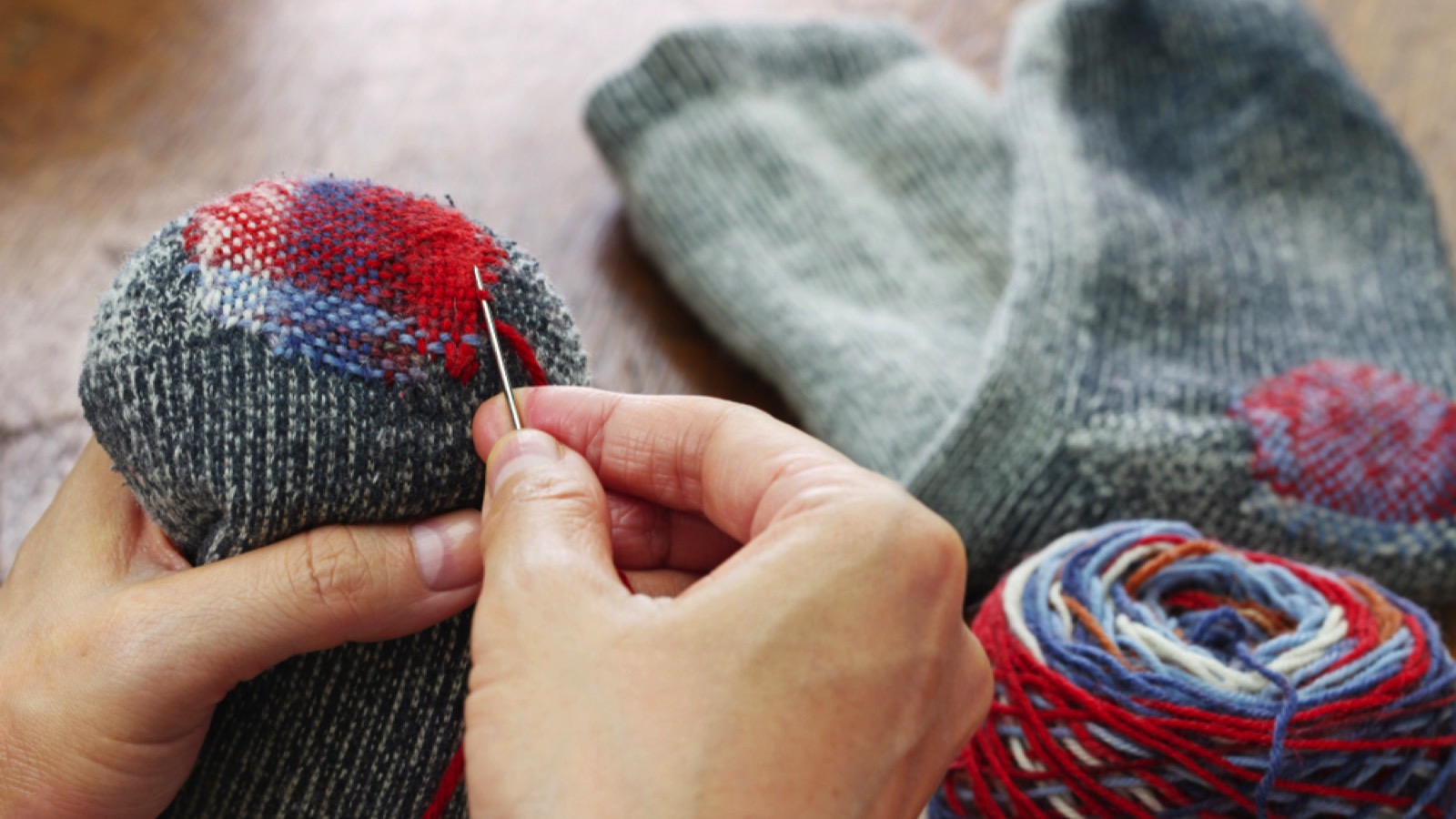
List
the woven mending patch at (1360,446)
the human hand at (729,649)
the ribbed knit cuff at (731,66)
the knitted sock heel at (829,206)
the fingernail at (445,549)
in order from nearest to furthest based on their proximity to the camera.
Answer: the human hand at (729,649) < the fingernail at (445,549) < the woven mending patch at (1360,446) < the knitted sock heel at (829,206) < the ribbed knit cuff at (731,66)

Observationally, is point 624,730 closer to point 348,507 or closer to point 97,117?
point 348,507

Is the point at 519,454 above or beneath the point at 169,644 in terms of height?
above

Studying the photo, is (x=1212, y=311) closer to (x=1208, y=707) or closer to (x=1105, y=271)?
(x=1105, y=271)

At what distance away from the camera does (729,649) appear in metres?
0.45

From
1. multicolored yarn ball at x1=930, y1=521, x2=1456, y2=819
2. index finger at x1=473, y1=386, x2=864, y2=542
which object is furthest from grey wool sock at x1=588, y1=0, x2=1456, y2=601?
index finger at x1=473, y1=386, x2=864, y2=542

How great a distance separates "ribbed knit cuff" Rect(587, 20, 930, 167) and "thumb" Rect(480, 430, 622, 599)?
650 mm

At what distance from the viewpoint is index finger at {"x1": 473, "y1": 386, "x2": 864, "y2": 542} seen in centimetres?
52

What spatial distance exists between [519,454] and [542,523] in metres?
0.05

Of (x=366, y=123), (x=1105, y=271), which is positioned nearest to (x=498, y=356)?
(x=1105, y=271)

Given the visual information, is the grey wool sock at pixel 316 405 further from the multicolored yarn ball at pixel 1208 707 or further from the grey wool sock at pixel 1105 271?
the grey wool sock at pixel 1105 271

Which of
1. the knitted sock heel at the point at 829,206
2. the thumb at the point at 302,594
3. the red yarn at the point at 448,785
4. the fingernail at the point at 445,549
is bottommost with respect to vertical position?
the red yarn at the point at 448,785

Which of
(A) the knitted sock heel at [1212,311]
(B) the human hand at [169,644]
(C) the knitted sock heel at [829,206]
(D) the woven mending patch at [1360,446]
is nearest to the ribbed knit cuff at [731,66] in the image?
(C) the knitted sock heel at [829,206]

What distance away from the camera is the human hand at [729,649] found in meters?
0.43

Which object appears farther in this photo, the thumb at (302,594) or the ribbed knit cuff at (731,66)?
the ribbed knit cuff at (731,66)
